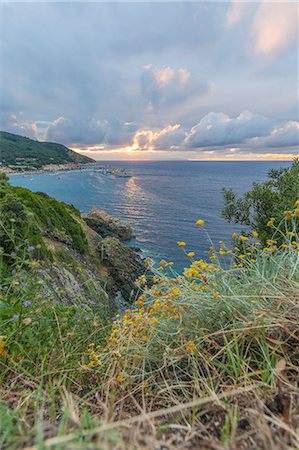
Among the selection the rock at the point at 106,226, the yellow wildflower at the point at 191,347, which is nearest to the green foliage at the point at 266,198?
the yellow wildflower at the point at 191,347

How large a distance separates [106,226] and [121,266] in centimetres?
1235

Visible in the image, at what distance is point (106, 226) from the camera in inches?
1190

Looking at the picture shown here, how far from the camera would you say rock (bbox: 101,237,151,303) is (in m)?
17.3

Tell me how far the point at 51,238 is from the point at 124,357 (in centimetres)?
1331

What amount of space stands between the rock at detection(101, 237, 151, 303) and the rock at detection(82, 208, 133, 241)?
882 centimetres

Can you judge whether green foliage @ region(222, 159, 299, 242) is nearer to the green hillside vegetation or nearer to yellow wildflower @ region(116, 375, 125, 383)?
the green hillside vegetation

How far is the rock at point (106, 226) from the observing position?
2934 centimetres

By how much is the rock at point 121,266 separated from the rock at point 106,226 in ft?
28.9

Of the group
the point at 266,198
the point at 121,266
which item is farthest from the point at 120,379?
the point at 121,266

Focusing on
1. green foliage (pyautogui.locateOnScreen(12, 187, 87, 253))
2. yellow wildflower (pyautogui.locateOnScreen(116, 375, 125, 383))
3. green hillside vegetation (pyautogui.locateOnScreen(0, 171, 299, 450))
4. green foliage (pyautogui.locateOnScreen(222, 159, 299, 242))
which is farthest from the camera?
green foliage (pyautogui.locateOnScreen(12, 187, 87, 253))

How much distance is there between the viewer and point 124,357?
2.12m

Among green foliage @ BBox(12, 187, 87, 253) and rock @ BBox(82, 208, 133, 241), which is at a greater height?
green foliage @ BBox(12, 187, 87, 253)

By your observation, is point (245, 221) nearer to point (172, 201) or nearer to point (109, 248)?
point (109, 248)

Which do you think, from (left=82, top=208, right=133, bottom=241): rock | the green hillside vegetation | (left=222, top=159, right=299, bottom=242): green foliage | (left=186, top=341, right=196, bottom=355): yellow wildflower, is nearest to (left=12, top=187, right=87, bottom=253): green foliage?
(left=222, top=159, right=299, bottom=242): green foliage
